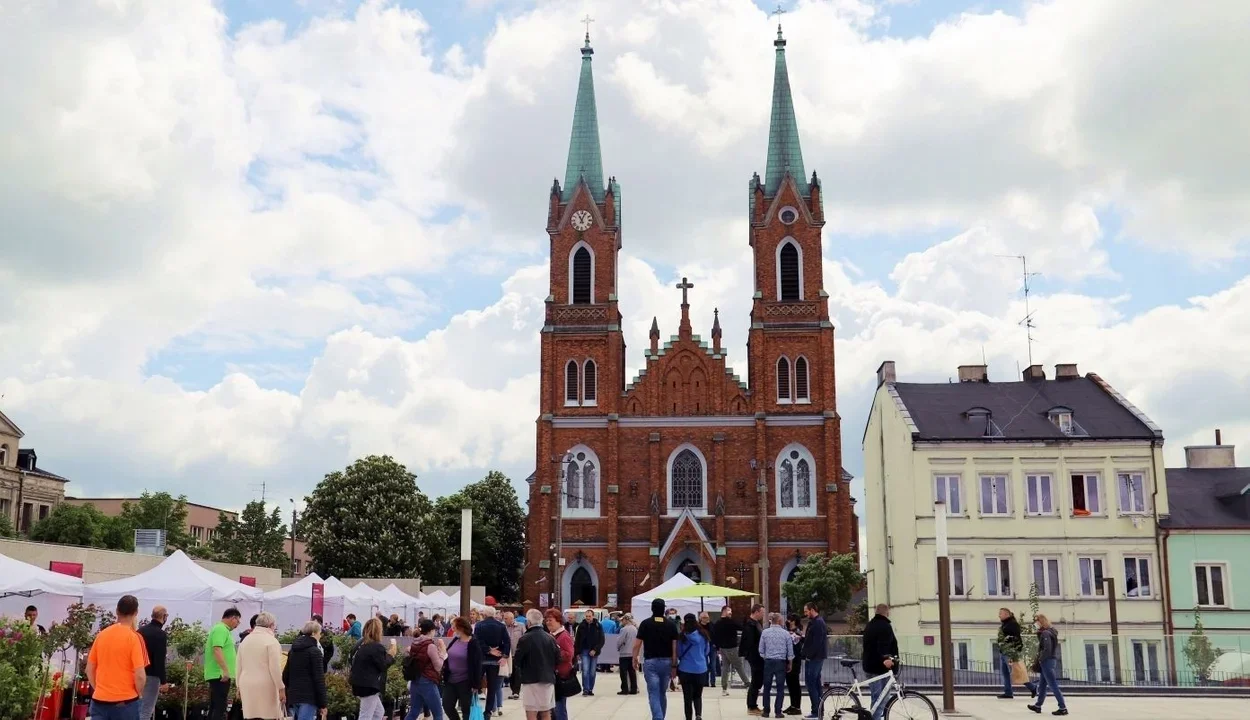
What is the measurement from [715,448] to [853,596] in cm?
1002

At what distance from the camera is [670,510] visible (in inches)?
2445

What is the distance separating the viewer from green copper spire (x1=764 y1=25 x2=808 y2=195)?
66.5m

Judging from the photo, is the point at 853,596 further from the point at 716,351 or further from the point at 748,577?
the point at 716,351

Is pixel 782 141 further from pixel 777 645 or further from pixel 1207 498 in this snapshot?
pixel 777 645

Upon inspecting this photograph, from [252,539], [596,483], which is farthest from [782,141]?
[252,539]

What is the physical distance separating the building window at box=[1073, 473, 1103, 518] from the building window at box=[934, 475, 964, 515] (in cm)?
382

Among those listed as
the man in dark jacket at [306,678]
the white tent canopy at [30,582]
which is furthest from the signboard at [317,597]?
the man in dark jacket at [306,678]

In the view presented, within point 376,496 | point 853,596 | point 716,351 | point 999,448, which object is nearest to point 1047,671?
point 999,448

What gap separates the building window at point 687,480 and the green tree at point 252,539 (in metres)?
28.1

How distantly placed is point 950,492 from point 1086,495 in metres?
4.53

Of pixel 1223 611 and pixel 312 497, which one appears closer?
pixel 1223 611

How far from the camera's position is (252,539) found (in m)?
75.4

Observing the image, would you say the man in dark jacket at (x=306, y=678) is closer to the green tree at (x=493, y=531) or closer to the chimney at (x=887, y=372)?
the chimney at (x=887, y=372)

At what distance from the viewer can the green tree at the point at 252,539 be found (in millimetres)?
74500
